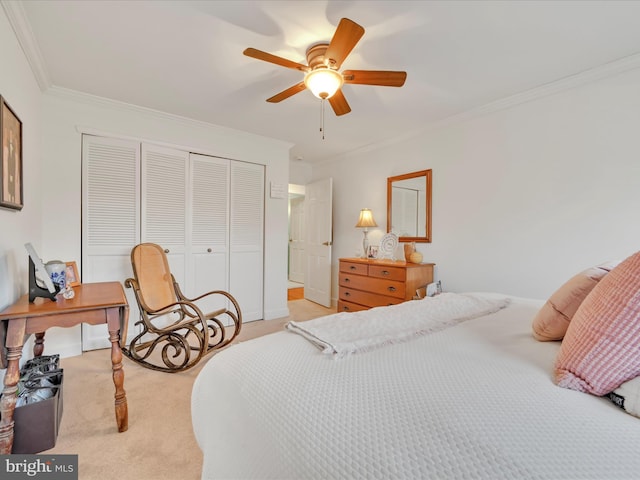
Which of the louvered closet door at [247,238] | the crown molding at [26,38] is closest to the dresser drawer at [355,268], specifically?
the louvered closet door at [247,238]

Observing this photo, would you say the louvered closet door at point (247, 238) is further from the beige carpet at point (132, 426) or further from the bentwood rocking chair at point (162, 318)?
the beige carpet at point (132, 426)

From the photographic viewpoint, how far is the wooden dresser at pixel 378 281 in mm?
2994

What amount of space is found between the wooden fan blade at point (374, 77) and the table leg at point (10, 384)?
223 centimetres

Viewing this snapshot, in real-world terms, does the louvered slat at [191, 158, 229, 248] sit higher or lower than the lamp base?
higher

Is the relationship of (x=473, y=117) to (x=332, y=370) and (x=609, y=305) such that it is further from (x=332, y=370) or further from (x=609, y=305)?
(x=332, y=370)

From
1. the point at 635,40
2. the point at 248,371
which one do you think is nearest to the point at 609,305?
the point at 248,371

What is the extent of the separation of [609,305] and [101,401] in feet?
8.89

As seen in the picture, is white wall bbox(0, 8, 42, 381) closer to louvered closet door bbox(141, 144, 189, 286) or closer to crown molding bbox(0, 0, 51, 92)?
crown molding bbox(0, 0, 51, 92)

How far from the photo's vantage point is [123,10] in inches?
64.9

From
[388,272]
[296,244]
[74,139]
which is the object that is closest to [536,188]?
[388,272]

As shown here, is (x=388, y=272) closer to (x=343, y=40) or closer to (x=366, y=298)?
(x=366, y=298)

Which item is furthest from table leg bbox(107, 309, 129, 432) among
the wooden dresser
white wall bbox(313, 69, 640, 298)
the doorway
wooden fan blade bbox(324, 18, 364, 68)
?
the doorway

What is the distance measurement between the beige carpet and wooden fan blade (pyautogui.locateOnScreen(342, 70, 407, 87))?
2.34m

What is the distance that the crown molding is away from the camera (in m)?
1.60
